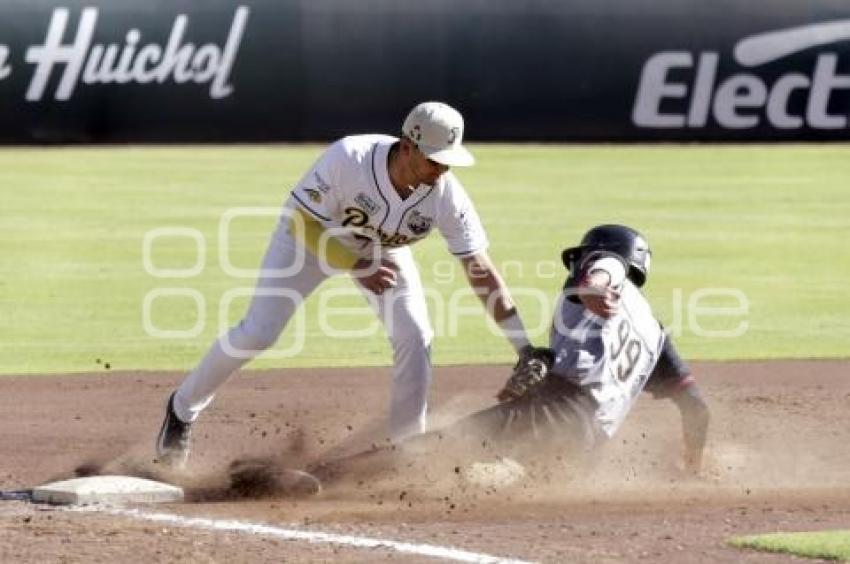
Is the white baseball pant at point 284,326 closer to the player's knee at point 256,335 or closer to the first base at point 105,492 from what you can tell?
the player's knee at point 256,335

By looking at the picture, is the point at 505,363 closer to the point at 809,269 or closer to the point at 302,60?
the point at 809,269

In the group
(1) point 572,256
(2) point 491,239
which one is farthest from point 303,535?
(2) point 491,239

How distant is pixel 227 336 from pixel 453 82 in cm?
1778

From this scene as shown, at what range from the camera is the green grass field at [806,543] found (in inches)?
263

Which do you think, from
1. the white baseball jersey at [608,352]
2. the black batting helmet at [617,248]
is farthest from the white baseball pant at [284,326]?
the black batting helmet at [617,248]

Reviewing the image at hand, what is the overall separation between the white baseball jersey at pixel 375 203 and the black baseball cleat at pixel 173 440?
117cm

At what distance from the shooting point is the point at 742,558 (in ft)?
21.8

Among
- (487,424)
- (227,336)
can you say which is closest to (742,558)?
(487,424)

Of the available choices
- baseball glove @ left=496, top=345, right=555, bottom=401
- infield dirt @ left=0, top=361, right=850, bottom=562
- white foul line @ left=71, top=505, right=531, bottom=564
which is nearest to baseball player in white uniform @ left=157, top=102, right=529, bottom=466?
baseball glove @ left=496, top=345, right=555, bottom=401

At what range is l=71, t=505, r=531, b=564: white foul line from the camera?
6.68 metres

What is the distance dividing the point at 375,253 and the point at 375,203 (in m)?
0.41

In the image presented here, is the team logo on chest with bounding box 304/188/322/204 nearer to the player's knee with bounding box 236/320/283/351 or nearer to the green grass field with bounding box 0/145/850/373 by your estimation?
the player's knee with bounding box 236/320/283/351

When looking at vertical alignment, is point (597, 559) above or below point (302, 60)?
below

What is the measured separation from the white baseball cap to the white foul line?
170 cm
